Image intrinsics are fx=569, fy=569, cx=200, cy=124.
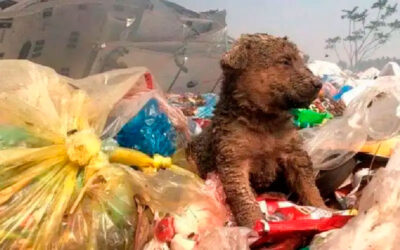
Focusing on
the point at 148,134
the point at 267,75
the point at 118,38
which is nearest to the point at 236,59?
the point at 267,75

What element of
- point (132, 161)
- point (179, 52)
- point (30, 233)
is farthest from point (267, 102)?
point (179, 52)

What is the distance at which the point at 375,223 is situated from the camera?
88 centimetres

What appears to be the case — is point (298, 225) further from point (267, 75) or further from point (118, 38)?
point (118, 38)

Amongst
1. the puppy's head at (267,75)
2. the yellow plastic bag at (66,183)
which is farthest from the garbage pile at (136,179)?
the puppy's head at (267,75)

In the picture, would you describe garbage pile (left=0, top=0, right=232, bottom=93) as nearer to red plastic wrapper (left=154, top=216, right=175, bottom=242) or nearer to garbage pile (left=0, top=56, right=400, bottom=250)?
garbage pile (left=0, top=56, right=400, bottom=250)

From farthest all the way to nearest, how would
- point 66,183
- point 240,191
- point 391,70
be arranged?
point 391,70, point 240,191, point 66,183

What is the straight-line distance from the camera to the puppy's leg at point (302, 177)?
1.26 m

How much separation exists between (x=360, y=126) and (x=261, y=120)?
27cm

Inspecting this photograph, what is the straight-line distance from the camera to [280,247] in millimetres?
1012

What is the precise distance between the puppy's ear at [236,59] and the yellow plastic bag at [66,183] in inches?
10.8

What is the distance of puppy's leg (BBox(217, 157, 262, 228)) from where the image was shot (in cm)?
113

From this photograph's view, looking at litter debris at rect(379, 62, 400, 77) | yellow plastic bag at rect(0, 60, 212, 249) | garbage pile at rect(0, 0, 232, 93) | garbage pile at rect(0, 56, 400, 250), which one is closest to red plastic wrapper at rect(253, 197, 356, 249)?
garbage pile at rect(0, 56, 400, 250)

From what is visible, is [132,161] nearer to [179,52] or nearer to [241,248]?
[241,248]

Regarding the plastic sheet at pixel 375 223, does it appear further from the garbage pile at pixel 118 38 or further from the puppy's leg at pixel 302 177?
the garbage pile at pixel 118 38
